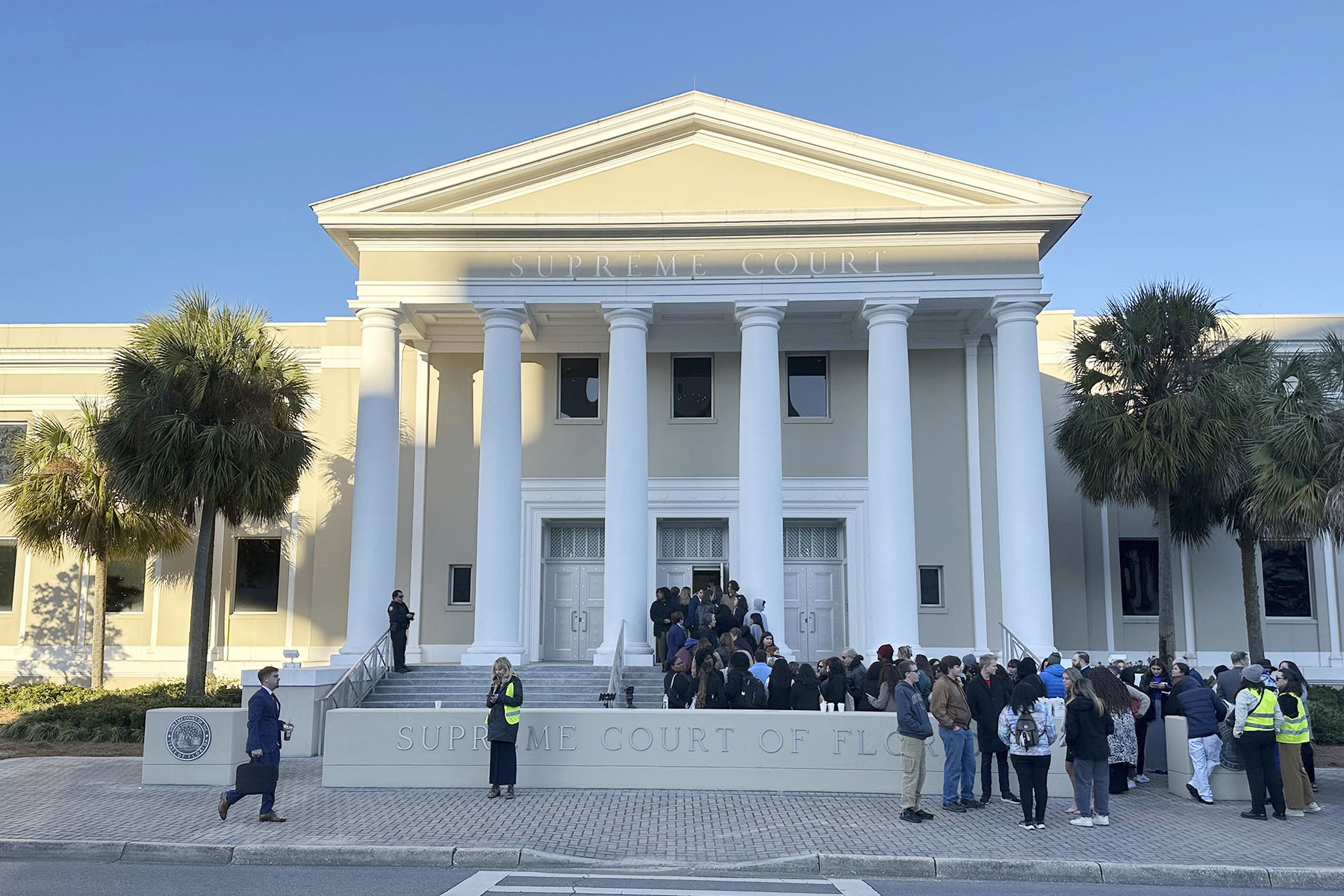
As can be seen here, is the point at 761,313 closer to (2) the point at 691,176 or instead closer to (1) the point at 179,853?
Answer: (2) the point at 691,176

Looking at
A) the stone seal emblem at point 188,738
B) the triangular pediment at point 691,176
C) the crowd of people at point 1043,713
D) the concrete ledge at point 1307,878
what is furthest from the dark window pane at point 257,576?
the concrete ledge at point 1307,878

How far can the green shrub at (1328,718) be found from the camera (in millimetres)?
19656

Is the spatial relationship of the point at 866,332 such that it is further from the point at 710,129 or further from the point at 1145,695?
the point at 1145,695

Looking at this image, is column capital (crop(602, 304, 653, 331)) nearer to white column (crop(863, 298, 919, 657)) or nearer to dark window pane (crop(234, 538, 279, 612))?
white column (crop(863, 298, 919, 657))

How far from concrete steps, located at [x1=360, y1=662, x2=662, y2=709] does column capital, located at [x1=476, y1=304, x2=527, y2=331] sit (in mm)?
6814

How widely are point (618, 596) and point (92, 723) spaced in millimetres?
9631

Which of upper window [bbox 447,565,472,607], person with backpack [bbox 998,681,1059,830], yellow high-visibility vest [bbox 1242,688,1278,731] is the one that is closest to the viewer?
person with backpack [bbox 998,681,1059,830]

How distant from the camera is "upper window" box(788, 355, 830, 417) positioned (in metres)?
25.8

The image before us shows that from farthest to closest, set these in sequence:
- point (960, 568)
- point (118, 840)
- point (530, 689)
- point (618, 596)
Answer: point (960, 568) < point (618, 596) < point (530, 689) < point (118, 840)

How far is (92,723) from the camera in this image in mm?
20078

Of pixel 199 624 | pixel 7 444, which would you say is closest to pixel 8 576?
pixel 7 444

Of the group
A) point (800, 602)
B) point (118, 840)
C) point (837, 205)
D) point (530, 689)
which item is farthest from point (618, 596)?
point (118, 840)

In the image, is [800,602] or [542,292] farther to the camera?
[800,602]

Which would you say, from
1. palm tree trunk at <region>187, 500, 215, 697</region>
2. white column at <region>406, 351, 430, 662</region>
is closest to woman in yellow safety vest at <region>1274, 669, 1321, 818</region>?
white column at <region>406, 351, 430, 662</region>
